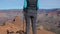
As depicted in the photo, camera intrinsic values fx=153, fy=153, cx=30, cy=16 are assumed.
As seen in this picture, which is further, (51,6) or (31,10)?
(51,6)

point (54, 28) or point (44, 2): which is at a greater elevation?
point (44, 2)

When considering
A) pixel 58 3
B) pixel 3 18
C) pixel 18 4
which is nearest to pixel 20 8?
pixel 18 4

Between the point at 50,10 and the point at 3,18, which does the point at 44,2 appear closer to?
the point at 50,10

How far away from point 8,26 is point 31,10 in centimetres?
60

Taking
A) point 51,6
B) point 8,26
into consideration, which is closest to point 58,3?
point 51,6

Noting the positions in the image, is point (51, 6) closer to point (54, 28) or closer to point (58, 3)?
point (58, 3)

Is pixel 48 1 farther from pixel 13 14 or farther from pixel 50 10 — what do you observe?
pixel 13 14

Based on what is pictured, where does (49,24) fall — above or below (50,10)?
below

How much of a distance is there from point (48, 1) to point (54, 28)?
0.40 metres

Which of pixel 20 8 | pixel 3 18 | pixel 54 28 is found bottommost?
pixel 54 28

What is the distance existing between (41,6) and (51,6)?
0.15 meters

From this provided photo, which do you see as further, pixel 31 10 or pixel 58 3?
pixel 58 3

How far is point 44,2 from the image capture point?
2225mm

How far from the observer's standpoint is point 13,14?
2184 millimetres
